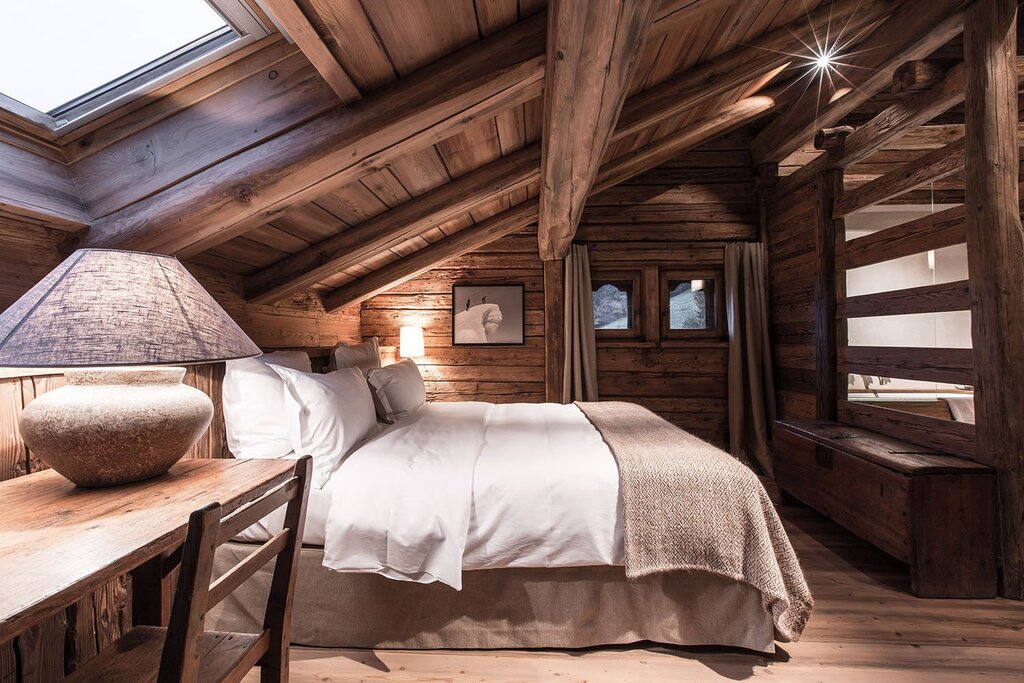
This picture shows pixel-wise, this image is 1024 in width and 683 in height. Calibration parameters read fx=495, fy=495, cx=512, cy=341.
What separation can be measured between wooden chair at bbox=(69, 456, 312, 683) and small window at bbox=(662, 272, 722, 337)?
415cm

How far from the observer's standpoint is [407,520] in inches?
67.5

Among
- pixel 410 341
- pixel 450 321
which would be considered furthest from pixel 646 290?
pixel 410 341

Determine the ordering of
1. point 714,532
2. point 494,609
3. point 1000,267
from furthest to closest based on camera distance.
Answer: point 1000,267 < point 494,609 < point 714,532

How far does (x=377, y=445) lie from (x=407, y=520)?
19.8 inches

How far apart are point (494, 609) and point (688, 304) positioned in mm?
3737

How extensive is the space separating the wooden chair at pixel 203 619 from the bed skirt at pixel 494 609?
0.64m

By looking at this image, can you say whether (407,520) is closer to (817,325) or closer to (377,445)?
(377,445)

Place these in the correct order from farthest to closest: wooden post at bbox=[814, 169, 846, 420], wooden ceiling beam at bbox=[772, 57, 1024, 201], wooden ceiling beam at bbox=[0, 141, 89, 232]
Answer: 1. wooden post at bbox=[814, 169, 846, 420]
2. wooden ceiling beam at bbox=[772, 57, 1024, 201]
3. wooden ceiling beam at bbox=[0, 141, 89, 232]

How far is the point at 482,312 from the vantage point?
473 cm

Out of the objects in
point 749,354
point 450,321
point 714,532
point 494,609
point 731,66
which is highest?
point 731,66

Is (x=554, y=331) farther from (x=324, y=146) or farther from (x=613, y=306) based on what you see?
(x=324, y=146)

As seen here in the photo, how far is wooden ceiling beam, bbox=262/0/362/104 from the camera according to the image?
1177mm

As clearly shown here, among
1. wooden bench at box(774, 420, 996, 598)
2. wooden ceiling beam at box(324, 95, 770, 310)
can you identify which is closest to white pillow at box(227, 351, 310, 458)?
wooden ceiling beam at box(324, 95, 770, 310)

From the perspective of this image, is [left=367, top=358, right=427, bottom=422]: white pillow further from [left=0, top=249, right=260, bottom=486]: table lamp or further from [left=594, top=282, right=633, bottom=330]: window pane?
[left=594, top=282, right=633, bottom=330]: window pane
